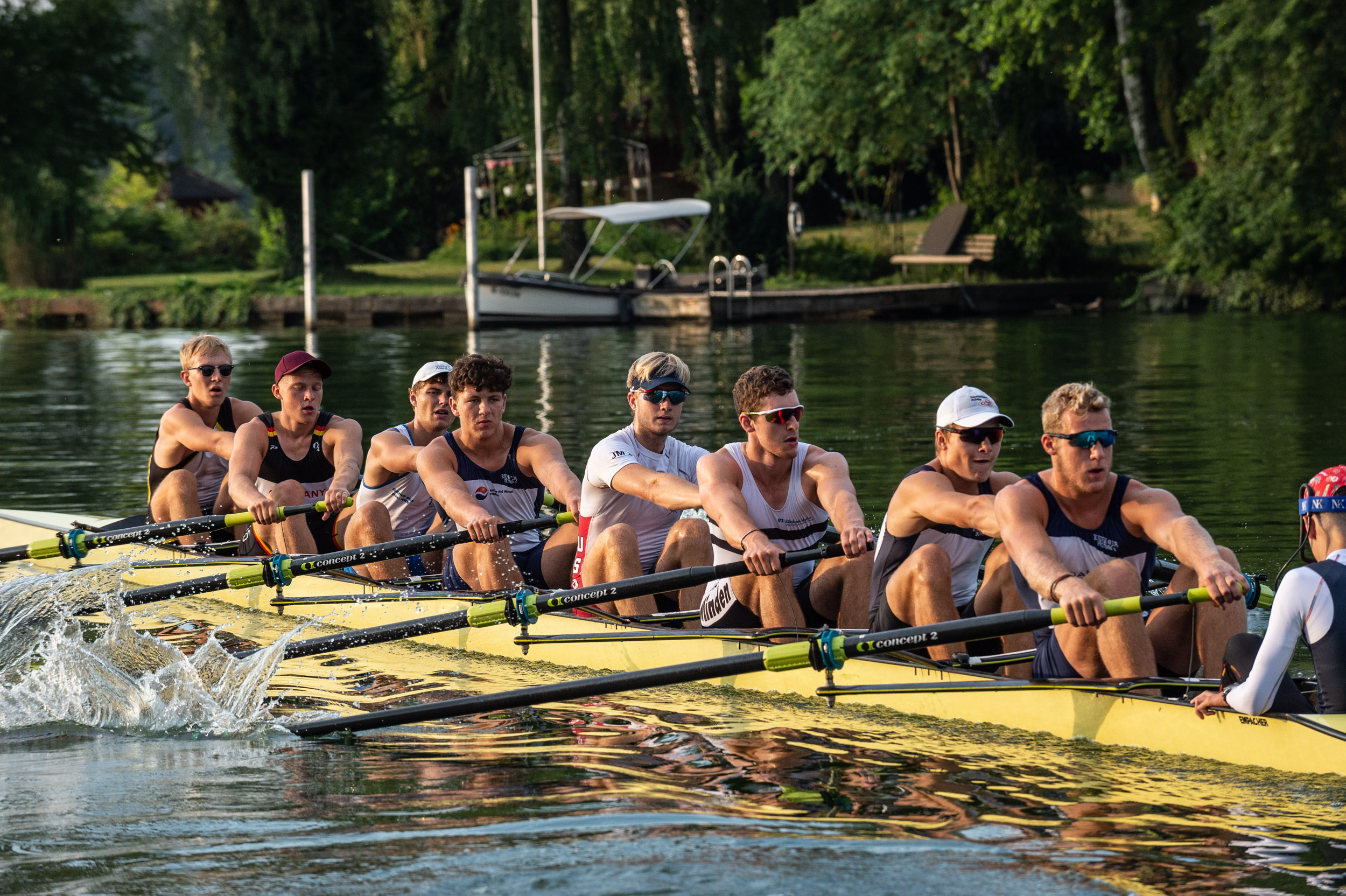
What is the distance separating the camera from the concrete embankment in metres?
30.4

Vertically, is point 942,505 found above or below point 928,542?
above

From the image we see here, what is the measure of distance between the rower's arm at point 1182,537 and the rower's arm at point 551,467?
2.85 m

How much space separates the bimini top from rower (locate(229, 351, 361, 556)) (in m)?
22.0

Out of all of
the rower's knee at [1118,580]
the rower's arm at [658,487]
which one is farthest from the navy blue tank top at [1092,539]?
the rower's arm at [658,487]

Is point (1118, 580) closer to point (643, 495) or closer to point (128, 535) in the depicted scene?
point (643, 495)

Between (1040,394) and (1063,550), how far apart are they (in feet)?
40.4

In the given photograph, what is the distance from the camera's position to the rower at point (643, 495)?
6746 mm

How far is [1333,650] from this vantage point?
471cm

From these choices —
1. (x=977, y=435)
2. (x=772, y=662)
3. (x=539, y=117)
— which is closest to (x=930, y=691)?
(x=772, y=662)

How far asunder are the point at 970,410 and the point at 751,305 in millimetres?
24372

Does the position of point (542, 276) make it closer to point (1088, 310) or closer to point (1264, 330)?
point (1088, 310)

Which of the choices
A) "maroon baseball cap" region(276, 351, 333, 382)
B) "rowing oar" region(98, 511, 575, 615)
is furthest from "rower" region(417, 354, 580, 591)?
"maroon baseball cap" region(276, 351, 333, 382)

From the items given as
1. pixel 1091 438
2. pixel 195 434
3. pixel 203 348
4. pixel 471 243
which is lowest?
pixel 195 434

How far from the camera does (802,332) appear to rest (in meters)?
27.7
